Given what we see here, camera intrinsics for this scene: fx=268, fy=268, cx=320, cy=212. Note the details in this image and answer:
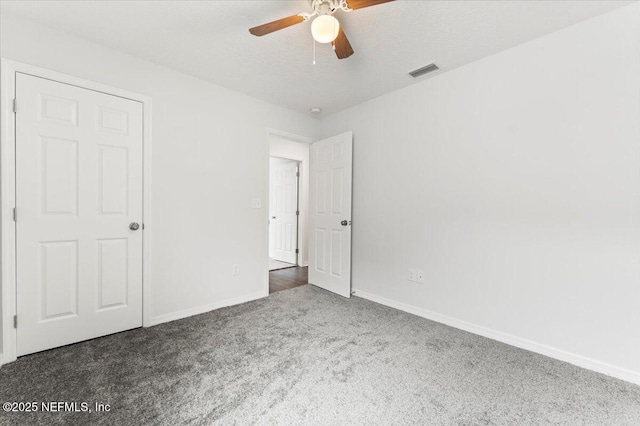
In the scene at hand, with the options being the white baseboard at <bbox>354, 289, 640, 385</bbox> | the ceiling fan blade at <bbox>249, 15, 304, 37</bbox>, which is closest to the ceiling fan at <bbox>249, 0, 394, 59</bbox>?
the ceiling fan blade at <bbox>249, 15, 304, 37</bbox>

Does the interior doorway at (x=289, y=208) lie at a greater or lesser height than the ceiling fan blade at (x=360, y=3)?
lesser

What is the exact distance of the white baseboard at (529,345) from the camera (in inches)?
72.1

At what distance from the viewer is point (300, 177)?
5.38 m

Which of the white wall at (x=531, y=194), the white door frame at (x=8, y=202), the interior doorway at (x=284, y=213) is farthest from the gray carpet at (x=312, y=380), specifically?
the interior doorway at (x=284, y=213)

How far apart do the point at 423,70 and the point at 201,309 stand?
335 centimetres

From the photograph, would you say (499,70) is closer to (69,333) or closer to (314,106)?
(314,106)

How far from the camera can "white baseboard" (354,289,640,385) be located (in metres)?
1.83

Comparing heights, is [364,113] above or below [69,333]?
above

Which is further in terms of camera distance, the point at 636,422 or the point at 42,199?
the point at 42,199

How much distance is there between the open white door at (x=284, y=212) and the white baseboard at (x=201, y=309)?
2165 mm

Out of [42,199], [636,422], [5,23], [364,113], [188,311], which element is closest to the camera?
[636,422]

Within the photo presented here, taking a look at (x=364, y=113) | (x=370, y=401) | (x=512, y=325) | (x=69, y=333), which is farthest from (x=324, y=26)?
(x=69, y=333)

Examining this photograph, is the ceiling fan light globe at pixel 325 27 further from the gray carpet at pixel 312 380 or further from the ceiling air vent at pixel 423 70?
the gray carpet at pixel 312 380

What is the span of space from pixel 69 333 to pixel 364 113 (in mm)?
3667
